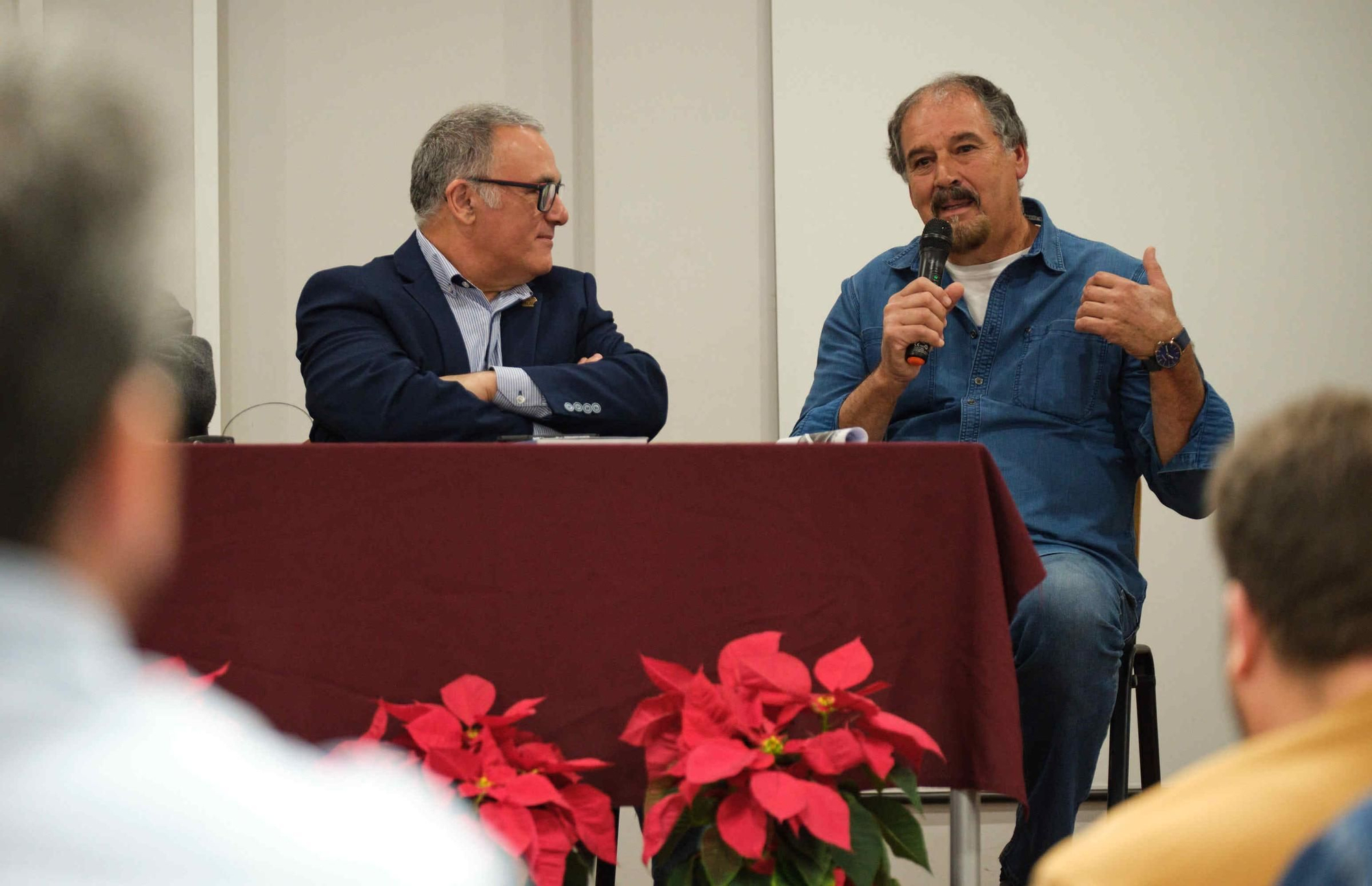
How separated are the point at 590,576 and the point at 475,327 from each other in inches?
40.8

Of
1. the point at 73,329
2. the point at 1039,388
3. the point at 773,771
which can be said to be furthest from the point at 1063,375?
the point at 73,329

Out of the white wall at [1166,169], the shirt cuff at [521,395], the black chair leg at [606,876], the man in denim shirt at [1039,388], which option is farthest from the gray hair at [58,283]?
the white wall at [1166,169]

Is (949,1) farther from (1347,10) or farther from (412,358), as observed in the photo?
(412,358)

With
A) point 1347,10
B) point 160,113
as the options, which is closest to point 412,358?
point 160,113

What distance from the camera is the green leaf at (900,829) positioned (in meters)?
1.33

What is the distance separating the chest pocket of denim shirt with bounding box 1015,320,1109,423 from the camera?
7.09 feet

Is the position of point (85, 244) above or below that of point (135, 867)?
above

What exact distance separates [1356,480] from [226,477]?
1223 millimetres

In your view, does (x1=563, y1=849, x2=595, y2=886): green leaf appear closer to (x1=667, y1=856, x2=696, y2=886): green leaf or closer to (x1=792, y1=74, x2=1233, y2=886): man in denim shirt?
(x1=667, y1=856, x2=696, y2=886): green leaf

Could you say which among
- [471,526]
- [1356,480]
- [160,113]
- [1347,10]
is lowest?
[471,526]

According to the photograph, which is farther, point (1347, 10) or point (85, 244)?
point (1347, 10)

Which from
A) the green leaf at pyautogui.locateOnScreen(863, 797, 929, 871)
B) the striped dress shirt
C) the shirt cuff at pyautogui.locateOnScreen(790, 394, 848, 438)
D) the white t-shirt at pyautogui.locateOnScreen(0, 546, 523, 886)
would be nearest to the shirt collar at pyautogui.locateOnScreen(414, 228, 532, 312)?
the striped dress shirt

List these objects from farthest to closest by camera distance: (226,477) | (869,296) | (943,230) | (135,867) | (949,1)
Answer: (949,1) → (869,296) → (943,230) → (226,477) → (135,867)

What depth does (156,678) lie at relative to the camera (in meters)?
0.44
